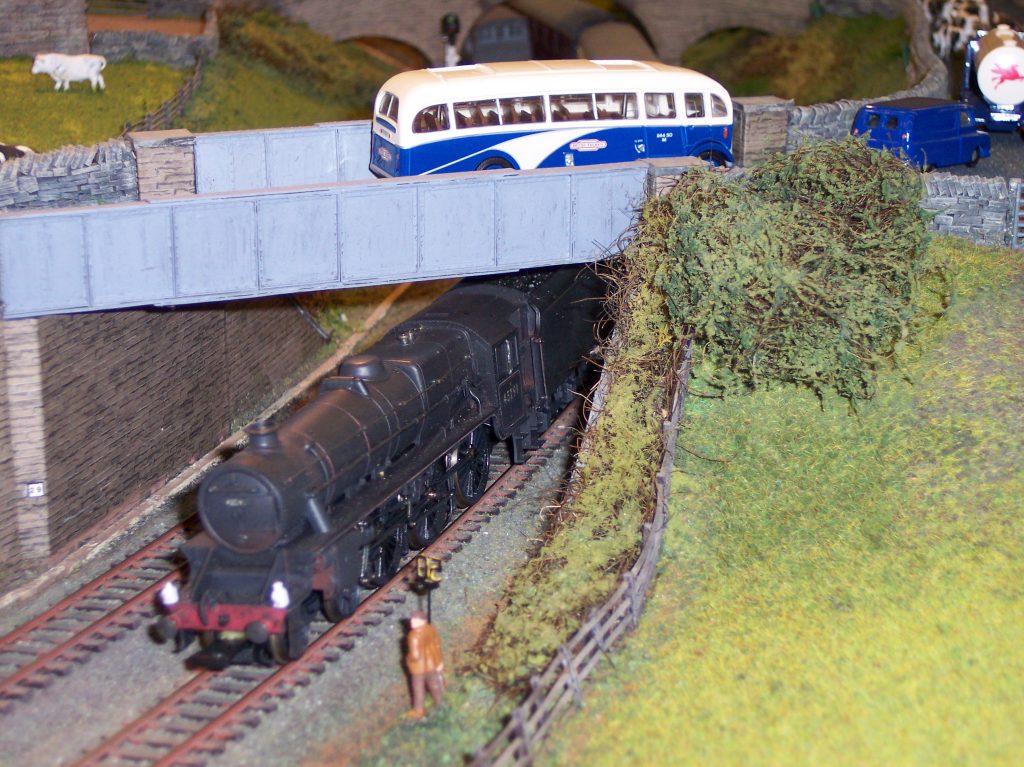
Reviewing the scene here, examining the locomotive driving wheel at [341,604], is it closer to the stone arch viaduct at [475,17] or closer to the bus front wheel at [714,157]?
the bus front wheel at [714,157]

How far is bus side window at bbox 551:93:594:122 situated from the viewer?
20.8 m

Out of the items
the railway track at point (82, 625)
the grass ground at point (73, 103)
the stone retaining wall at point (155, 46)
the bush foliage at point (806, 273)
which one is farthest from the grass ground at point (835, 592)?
the stone retaining wall at point (155, 46)

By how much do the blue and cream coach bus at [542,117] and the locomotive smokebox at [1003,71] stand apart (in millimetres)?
6902

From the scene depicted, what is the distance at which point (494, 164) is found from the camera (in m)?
20.8

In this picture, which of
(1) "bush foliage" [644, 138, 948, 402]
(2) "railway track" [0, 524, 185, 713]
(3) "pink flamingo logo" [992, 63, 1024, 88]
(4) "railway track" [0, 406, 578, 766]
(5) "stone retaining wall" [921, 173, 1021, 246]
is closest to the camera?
(4) "railway track" [0, 406, 578, 766]

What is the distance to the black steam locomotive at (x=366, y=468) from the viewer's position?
13.5 meters

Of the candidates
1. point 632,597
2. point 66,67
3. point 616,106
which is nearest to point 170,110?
point 66,67

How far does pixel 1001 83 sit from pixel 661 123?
8.67m

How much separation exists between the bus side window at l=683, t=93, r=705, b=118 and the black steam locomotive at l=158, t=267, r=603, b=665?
4.28 meters

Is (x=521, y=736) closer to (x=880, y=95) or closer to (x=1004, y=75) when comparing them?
(x=1004, y=75)

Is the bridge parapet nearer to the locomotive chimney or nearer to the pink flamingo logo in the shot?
the locomotive chimney

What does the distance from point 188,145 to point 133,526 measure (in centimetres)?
709

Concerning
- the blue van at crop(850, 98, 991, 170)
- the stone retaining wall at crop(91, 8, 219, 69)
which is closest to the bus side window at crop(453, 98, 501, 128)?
the blue van at crop(850, 98, 991, 170)

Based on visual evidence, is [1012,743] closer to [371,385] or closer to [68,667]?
[371,385]
